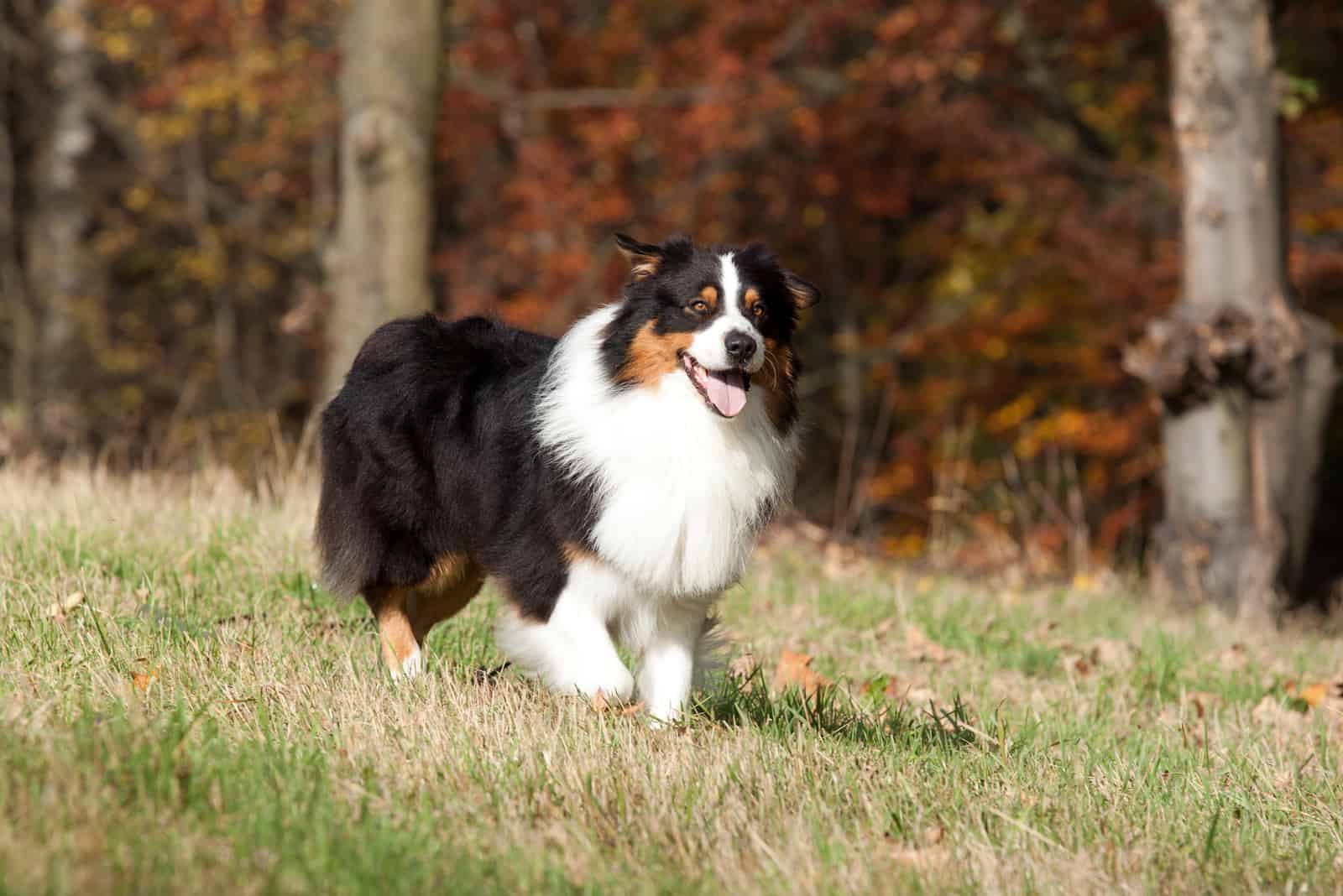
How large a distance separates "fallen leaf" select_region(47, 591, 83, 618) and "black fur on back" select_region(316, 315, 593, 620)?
846 mm

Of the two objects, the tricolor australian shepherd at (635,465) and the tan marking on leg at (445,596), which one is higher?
the tricolor australian shepherd at (635,465)

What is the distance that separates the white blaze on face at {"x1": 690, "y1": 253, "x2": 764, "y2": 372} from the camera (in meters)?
4.48

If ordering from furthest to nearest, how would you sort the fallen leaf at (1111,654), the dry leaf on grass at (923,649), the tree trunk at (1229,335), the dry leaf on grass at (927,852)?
the tree trunk at (1229,335), the fallen leaf at (1111,654), the dry leaf on grass at (923,649), the dry leaf on grass at (927,852)

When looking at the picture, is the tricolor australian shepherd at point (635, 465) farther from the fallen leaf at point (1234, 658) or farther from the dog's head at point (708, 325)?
the fallen leaf at point (1234, 658)

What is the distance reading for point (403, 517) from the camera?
5.36 metres

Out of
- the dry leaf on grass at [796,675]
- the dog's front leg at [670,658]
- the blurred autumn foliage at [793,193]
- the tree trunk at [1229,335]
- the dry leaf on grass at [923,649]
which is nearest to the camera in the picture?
the dog's front leg at [670,658]

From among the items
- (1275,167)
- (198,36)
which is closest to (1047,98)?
(1275,167)

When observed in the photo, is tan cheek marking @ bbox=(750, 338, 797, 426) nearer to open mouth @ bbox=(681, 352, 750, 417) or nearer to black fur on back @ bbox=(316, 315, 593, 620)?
open mouth @ bbox=(681, 352, 750, 417)

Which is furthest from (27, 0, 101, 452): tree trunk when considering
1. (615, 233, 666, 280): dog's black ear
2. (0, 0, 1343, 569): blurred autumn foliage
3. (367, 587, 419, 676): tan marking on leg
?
(615, 233, 666, 280): dog's black ear

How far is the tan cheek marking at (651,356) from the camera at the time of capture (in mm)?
4621

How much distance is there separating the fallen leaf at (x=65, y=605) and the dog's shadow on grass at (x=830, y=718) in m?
2.14

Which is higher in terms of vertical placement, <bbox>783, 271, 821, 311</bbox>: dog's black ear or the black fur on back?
<bbox>783, 271, 821, 311</bbox>: dog's black ear

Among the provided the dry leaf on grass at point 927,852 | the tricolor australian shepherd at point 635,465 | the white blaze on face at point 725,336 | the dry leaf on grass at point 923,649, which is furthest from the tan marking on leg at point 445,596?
the dry leaf on grass at point 927,852

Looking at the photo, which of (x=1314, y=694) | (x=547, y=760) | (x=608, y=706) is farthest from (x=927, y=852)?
(x=1314, y=694)
